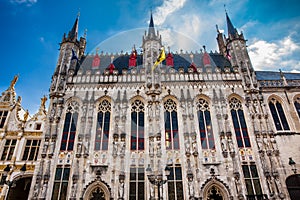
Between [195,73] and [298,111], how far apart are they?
38.1 ft

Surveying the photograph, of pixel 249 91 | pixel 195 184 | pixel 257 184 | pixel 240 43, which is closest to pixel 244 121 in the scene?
pixel 249 91

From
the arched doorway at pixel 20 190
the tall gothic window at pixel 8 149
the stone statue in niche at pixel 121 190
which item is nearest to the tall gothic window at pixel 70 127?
the tall gothic window at pixel 8 149

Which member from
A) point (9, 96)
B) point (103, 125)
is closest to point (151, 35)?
point (103, 125)

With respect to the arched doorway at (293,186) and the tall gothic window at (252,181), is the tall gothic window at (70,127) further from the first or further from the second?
the arched doorway at (293,186)

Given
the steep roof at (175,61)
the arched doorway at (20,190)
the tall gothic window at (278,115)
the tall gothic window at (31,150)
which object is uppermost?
the steep roof at (175,61)

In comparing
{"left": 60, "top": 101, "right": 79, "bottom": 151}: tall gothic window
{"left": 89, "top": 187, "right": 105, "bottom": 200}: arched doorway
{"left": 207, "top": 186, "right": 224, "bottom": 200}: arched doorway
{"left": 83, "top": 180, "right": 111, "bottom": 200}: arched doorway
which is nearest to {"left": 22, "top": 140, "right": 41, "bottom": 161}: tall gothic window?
{"left": 60, "top": 101, "right": 79, "bottom": 151}: tall gothic window

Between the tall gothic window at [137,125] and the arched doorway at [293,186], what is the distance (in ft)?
44.5

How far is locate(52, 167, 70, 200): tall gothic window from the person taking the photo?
18.5 meters

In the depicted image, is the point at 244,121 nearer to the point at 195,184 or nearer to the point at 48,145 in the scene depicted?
the point at 195,184

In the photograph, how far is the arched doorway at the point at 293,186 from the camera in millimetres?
18534

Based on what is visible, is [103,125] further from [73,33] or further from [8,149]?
[73,33]

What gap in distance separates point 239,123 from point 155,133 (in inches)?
346

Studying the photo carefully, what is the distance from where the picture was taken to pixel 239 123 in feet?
71.6

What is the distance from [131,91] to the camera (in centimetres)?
2348
